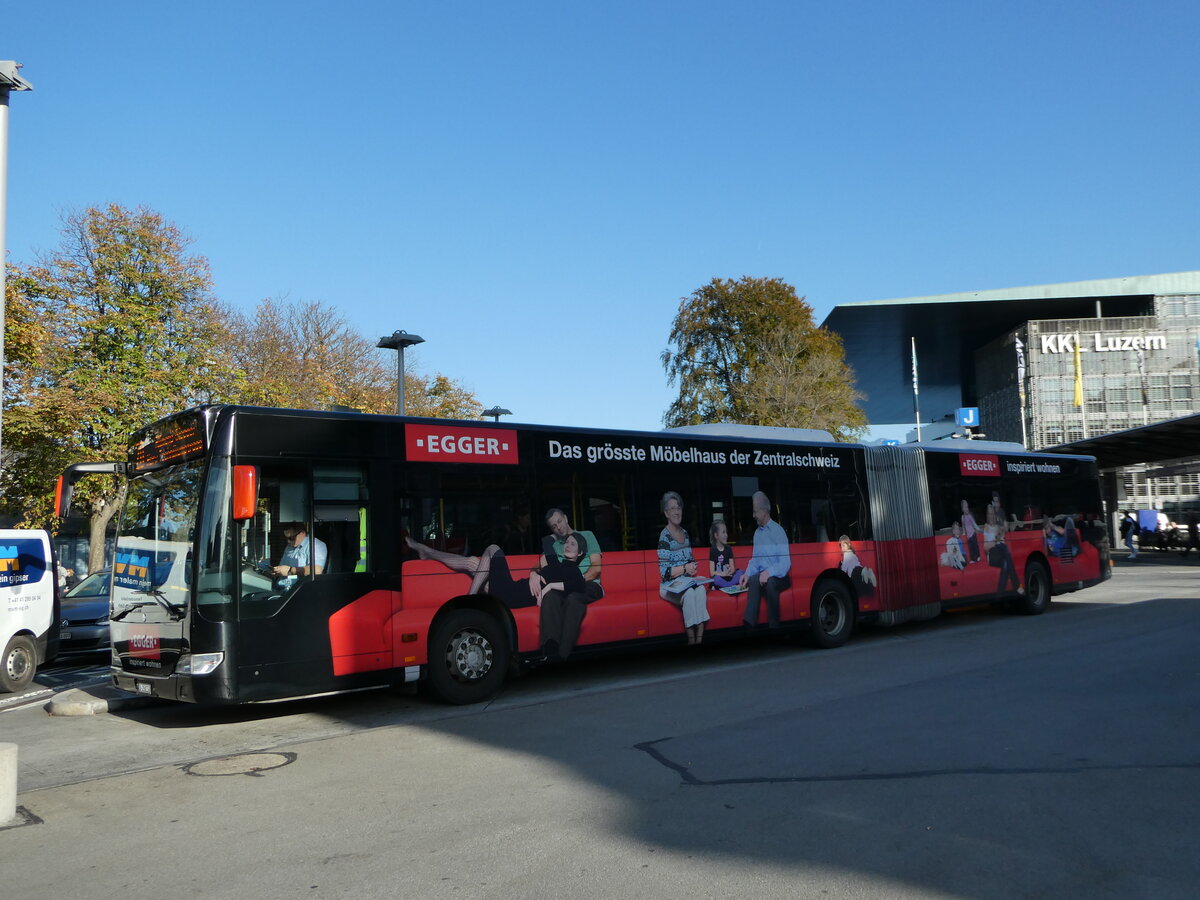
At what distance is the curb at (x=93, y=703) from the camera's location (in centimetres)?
1092

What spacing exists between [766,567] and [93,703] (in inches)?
336

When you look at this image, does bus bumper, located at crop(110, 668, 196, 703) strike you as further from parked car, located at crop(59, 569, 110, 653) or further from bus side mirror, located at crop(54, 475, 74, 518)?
parked car, located at crop(59, 569, 110, 653)

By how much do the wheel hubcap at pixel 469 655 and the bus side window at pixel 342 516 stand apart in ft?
4.44

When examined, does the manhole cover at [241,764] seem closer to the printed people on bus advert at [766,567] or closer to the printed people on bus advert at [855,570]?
the printed people on bus advert at [766,567]

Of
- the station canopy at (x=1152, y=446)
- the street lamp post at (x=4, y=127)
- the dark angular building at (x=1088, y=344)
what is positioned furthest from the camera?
the dark angular building at (x=1088, y=344)

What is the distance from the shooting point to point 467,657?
10336 mm

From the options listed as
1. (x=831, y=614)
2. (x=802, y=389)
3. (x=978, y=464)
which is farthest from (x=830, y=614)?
(x=802, y=389)

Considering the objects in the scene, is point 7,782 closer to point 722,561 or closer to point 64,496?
point 64,496

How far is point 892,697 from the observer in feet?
31.5

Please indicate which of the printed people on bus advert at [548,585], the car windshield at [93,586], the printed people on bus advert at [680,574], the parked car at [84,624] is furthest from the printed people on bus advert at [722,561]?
the car windshield at [93,586]

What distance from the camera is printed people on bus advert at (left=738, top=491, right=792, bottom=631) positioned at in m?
13.3

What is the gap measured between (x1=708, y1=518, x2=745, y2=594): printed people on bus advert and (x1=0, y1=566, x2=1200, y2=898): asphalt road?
1690 millimetres

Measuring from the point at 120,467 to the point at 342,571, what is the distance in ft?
10.2

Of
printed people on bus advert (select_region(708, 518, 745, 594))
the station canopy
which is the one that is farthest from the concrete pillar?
the station canopy
